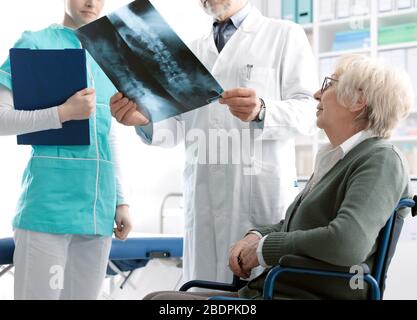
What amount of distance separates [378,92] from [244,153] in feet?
1.66

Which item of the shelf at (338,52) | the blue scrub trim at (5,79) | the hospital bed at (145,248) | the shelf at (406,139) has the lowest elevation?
the hospital bed at (145,248)

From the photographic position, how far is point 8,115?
5.33 feet

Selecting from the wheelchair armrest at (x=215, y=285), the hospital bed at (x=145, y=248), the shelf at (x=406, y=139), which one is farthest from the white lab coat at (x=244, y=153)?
the shelf at (x=406, y=139)

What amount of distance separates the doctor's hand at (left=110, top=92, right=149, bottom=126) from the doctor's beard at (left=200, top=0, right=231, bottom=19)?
1.44 ft

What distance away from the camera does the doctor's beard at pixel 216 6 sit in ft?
6.02

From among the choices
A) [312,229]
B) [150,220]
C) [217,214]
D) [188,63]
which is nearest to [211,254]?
[217,214]

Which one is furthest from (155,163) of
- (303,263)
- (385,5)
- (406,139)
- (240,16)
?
(303,263)

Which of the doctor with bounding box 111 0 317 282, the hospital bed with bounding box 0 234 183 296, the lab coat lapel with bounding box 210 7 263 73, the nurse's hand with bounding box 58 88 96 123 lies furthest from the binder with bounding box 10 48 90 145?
the hospital bed with bounding box 0 234 183 296

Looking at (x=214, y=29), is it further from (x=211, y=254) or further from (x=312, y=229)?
(x=312, y=229)

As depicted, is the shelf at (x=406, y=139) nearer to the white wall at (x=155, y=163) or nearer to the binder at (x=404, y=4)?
the binder at (x=404, y=4)

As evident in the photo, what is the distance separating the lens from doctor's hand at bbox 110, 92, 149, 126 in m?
1.59

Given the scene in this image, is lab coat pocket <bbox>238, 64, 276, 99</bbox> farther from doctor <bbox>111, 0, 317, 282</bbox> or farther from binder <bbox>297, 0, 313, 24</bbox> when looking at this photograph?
binder <bbox>297, 0, 313, 24</bbox>

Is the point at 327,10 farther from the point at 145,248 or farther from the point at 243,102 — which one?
the point at 243,102

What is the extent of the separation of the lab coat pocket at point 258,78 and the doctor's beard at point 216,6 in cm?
21
